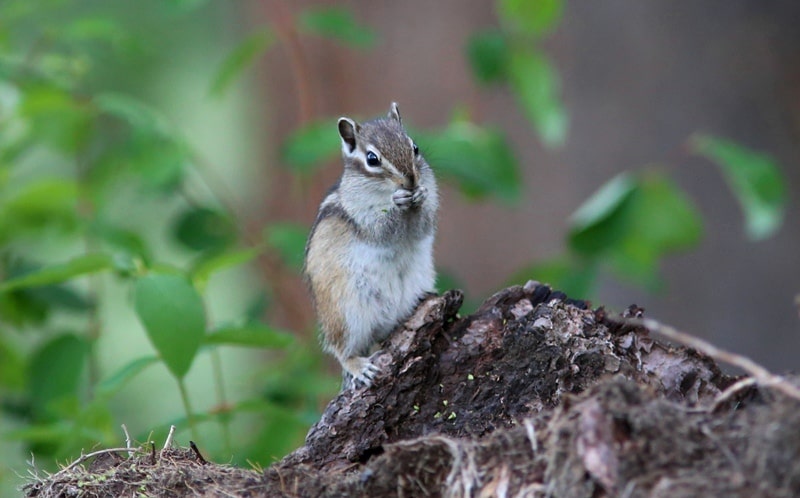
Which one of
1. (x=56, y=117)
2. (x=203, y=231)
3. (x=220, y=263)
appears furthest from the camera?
(x=203, y=231)

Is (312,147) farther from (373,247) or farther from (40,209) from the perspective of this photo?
(40,209)

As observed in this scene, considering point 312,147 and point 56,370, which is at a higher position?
point 312,147

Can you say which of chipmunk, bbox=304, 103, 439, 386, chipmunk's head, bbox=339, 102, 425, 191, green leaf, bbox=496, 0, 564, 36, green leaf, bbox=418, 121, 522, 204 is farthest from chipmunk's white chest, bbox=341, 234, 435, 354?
green leaf, bbox=496, 0, 564, 36

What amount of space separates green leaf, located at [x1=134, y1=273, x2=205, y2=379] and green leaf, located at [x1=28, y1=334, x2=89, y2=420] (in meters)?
1.29

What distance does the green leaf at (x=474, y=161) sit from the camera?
3689mm

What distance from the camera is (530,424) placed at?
191 cm

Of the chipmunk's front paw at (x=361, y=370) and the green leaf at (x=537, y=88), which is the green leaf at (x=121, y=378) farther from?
the green leaf at (x=537, y=88)

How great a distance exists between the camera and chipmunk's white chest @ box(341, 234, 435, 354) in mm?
3105

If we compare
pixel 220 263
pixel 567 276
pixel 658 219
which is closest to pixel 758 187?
pixel 658 219

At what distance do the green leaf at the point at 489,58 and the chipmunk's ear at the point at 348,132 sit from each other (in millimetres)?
1082

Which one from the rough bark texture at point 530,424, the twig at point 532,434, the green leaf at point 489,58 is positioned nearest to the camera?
the rough bark texture at point 530,424

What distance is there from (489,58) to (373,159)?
128 centimetres

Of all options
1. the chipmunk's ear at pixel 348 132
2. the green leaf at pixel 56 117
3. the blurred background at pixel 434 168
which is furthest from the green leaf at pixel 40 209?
the chipmunk's ear at pixel 348 132

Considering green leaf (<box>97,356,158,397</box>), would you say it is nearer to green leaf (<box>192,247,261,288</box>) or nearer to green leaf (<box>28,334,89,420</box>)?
green leaf (<box>192,247,261,288</box>)
